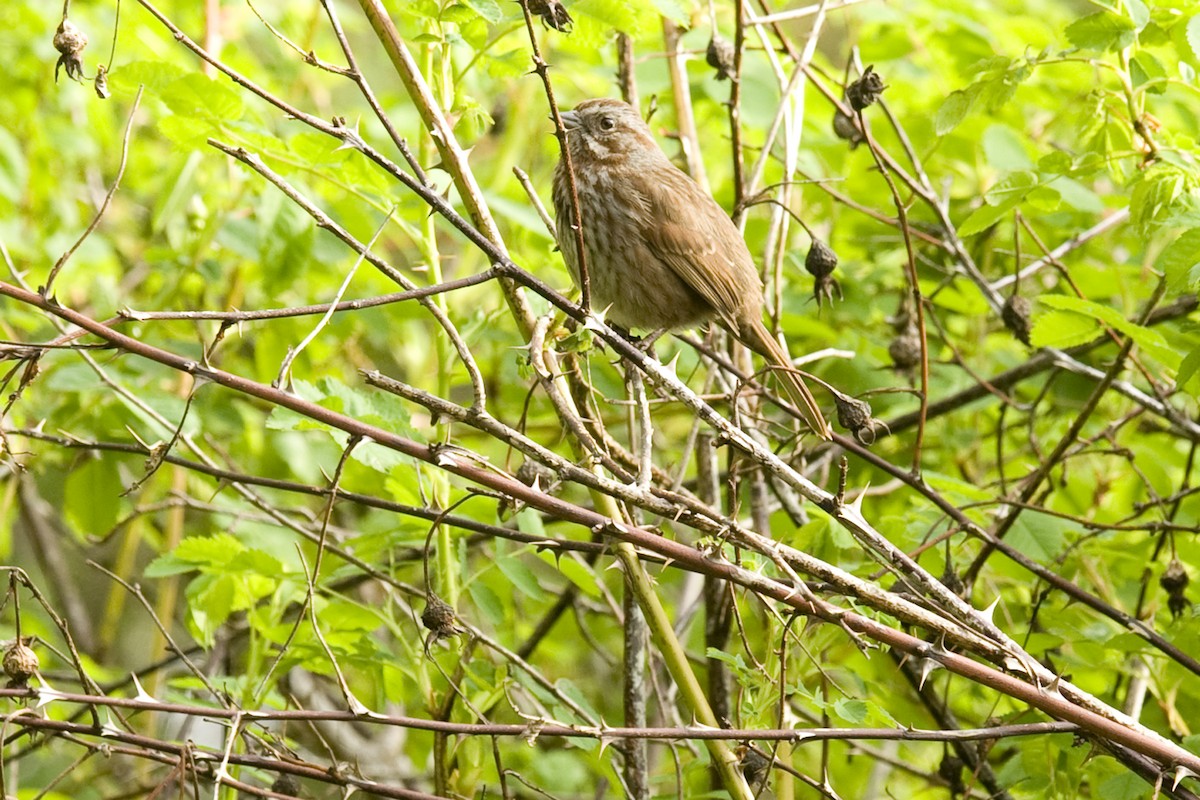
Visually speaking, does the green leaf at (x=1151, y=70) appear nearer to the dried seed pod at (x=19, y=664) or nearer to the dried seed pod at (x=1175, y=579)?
the dried seed pod at (x=1175, y=579)

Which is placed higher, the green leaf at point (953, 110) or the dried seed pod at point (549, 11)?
the green leaf at point (953, 110)

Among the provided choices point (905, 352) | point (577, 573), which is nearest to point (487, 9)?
point (577, 573)

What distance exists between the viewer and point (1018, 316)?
139 inches

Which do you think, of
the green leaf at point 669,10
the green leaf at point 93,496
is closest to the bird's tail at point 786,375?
the green leaf at point 669,10

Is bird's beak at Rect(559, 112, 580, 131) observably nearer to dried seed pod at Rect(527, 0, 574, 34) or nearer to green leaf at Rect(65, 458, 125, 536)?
green leaf at Rect(65, 458, 125, 536)

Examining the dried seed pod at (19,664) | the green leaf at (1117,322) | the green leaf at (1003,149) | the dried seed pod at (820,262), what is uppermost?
the green leaf at (1003,149)

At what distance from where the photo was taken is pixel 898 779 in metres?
4.80

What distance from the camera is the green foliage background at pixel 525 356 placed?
2.98 metres

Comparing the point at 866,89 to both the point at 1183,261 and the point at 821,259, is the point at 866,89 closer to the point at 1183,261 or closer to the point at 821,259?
the point at 821,259

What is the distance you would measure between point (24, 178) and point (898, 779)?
4.21 m

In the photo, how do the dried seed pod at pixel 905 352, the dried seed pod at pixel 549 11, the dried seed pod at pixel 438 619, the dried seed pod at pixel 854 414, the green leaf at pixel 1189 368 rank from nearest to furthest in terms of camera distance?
the dried seed pod at pixel 549 11 → the dried seed pod at pixel 438 619 → the green leaf at pixel 1189 368 → the dried seed pod at pixel 854 414 → the dried seed pod at pixel 905 352

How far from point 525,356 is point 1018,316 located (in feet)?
5.40

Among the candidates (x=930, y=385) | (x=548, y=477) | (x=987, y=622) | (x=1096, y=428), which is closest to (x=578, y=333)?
(x=548, y=477)

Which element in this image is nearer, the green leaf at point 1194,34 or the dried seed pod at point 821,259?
the green leaf at point 1194,34
